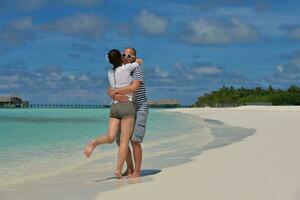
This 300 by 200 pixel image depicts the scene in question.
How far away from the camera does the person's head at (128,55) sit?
746 centimetres

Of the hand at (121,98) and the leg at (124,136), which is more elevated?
the hand at (121,98)

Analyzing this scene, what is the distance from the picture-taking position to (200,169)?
8320 millimetres

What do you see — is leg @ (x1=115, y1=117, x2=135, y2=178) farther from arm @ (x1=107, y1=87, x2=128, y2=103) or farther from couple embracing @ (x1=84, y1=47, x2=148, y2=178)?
arm @ (x1=107, y1=87, x2=128, y2=103)

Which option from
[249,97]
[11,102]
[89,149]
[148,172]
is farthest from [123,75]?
[11,102]

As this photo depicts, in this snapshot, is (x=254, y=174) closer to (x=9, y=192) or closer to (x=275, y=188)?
(x=275, y=188)

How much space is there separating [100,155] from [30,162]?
5.41 ft

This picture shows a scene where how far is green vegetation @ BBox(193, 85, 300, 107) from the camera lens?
90.8 metres

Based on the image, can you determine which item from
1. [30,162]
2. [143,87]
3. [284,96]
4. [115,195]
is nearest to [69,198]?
[115,195]

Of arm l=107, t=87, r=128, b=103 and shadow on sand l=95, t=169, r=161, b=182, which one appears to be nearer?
arm l=107, t=87, r=128, b=103

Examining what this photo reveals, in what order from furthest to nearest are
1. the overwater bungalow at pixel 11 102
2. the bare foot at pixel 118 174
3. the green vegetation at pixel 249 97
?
the overwater bungalow at pixel 11 102, the green vegetation at pixel 249 97, the bare foot at pixel 118 174

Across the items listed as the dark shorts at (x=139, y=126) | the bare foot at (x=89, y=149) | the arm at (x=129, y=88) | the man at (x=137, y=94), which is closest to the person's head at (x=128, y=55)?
the man at (x=137, y=94)

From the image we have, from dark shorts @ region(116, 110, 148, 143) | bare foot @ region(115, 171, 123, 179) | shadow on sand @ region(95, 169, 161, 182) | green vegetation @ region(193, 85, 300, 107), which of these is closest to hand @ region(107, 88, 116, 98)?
dark shorts @ region(116, 110, 148, 143)

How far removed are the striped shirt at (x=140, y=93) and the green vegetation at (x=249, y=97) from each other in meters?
84.8

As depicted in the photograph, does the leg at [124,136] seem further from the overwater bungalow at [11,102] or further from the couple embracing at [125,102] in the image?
the overwater bungalow at [11,102]
